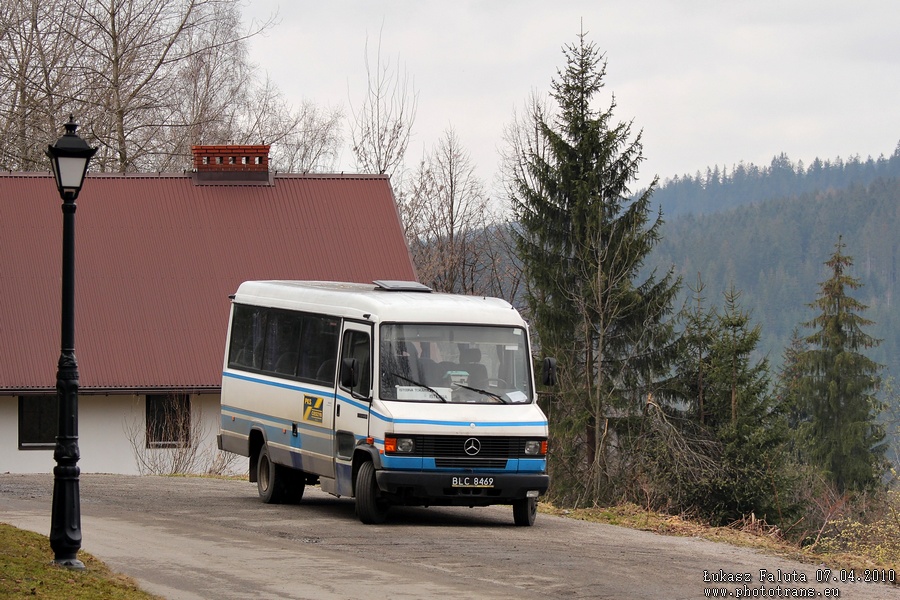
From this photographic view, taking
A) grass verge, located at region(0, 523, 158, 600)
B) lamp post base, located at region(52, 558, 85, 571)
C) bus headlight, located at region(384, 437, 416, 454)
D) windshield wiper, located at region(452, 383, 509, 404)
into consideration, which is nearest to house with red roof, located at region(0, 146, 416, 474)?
windshield wiper, located at region(452, 383, 509, 404)

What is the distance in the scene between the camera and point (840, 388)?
67625 mm

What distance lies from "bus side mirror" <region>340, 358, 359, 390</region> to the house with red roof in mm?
14098

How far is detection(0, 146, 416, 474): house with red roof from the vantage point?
30703 mm

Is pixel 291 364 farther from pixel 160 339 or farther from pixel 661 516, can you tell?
pixel 160 339

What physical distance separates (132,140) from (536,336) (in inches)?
616

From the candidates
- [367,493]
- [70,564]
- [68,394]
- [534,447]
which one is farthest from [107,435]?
[70,564]

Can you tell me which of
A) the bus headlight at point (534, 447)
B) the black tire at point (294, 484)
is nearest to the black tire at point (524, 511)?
the bus headlight at point (534, 447)

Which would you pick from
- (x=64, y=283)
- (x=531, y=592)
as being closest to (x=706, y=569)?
(x=531, y=592)

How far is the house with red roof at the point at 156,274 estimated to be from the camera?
3070cm

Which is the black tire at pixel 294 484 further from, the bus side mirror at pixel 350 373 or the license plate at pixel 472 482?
the license plate at pixel 472 482

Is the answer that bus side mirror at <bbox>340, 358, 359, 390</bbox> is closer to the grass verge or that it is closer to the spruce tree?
the grass verge

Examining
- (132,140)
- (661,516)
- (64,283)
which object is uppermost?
(132,140)

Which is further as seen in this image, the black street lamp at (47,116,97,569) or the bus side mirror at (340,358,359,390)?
the bus side mirror at (340,358,359,390)

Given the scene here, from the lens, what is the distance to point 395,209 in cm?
3569
